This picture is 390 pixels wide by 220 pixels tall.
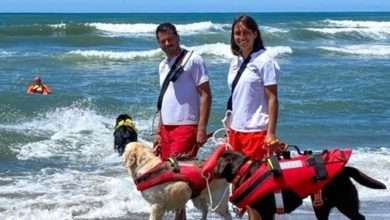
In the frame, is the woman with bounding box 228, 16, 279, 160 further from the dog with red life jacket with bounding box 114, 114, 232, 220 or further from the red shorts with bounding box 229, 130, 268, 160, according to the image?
the dog with red life jacket with bounding box 114, 114, 232, 220

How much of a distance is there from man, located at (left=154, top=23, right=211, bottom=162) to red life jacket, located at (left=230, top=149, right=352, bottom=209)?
2.61 ft

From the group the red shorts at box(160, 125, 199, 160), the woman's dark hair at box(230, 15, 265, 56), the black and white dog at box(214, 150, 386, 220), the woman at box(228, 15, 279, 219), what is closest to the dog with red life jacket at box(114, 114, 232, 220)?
the red shorts at box(160, 125, 199, 160)

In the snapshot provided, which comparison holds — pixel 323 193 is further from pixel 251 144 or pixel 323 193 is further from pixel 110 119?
pixel 110 119

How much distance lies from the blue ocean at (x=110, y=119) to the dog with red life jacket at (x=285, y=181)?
2132mm

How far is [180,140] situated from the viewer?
5680mm

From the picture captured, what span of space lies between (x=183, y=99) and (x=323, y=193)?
129cm

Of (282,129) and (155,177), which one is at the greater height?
(155,177)

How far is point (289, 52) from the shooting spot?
3077cm

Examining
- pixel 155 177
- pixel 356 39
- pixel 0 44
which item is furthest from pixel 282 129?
pixel 356 39

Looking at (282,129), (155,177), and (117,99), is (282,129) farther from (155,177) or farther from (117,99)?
(155,177)

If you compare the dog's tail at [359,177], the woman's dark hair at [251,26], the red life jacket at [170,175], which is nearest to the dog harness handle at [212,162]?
the red life jacket at [170,175]

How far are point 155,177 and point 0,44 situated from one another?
2998cm

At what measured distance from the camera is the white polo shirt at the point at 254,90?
4.93 meters

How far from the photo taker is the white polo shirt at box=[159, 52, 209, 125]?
560cm
